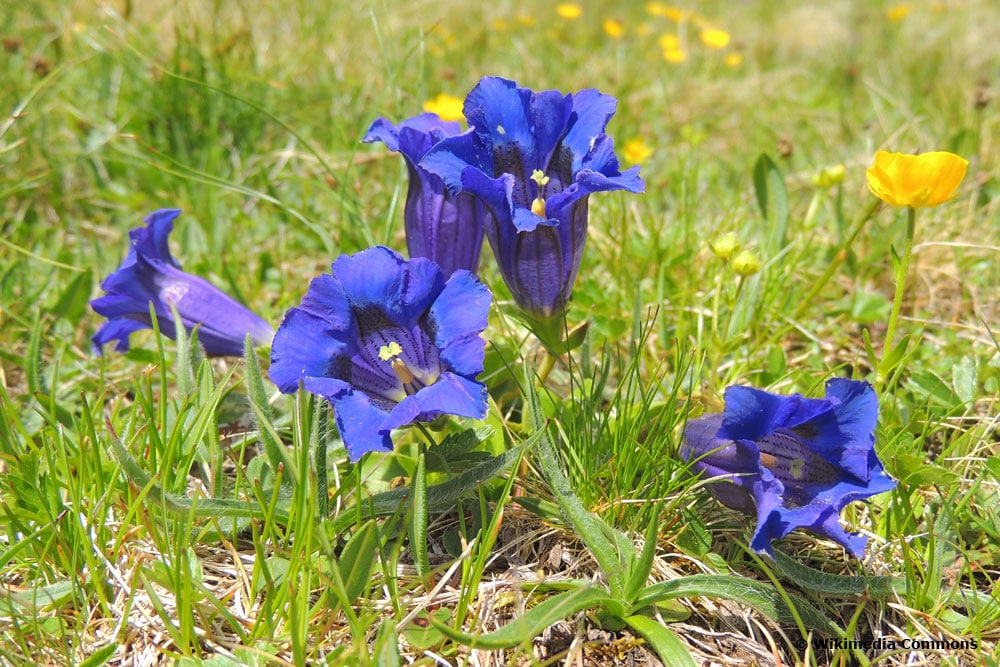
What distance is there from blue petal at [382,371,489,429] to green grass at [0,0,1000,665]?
0.49 ft

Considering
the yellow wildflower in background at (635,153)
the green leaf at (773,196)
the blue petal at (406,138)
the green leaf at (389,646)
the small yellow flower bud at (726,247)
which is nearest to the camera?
the green leaf at (389,646)

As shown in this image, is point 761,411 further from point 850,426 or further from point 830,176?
point 830,176

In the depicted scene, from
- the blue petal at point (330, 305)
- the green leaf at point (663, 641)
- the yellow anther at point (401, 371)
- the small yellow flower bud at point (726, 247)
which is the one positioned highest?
the blue petal at point (330, 305)

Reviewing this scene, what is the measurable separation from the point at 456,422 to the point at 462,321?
1.38 ft

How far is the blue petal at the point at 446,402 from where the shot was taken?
1.43 meters

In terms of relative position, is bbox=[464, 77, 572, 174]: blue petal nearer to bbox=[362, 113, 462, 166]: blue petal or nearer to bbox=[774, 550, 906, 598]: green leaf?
bbox=[362, 113, 462, 166]: blue petal

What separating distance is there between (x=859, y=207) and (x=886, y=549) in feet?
5.22

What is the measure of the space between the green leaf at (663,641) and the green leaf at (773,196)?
1497mm

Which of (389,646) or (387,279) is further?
(387,279)

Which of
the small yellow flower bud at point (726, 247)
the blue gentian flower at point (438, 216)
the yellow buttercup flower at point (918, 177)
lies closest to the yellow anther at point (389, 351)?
the blue gentian flower at point (438, 216)

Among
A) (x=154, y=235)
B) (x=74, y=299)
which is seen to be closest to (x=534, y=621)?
(x=154, y=235)

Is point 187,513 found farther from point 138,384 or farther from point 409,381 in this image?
point 409,381

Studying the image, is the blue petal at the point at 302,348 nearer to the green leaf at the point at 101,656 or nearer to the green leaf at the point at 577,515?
the green leaf at the point at 577,515

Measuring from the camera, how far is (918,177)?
1.82 meters
